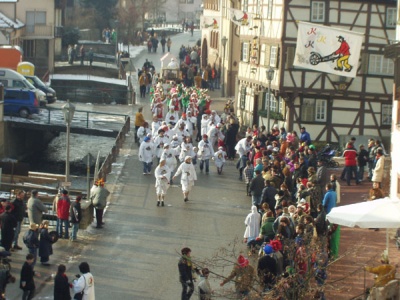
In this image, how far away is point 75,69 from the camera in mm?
72000

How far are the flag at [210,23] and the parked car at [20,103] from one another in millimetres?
19132

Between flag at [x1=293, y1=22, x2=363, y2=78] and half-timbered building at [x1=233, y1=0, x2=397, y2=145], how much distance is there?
8.02 ft

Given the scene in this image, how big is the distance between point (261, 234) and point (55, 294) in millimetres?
5822

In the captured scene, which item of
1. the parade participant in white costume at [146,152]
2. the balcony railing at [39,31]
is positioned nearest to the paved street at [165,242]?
the parade participant in white costume at [146,152]

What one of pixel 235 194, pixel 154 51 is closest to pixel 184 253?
pixel 235 194

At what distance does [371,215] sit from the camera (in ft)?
70.8

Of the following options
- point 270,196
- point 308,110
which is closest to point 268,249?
point 270,196

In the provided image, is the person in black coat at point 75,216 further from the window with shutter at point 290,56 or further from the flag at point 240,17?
the flag at point 240,17

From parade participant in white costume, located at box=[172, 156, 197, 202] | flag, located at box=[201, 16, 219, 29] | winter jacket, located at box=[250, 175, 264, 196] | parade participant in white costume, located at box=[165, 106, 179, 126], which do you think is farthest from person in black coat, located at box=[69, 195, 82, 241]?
flag, located at box=[201, 16, 219, 29]

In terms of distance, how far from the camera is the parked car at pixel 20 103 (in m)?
48.7

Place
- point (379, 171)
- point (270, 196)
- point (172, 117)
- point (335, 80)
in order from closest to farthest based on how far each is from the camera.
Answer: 1. point (270, 196)
2. point (379, 171)
3. point (335, 80)
4. point (172, 117)

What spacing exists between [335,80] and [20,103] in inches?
568

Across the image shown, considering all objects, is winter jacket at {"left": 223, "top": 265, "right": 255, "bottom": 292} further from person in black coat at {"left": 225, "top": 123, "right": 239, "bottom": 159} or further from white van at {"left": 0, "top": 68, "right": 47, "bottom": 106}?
white van at {"left": 0, "top": 68, "right": 47, "bottom": 106}

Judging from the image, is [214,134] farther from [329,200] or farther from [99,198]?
[329,200]
